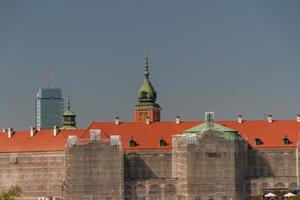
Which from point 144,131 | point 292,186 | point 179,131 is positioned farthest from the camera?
point 144,131

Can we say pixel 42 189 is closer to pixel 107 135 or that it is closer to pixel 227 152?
pixel 107 135

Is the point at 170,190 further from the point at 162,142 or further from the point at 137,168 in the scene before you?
the point at 162,142

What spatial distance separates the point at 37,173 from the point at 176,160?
2522cm

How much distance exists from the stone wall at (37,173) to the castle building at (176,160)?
0.67 ft

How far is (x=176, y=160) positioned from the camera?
17438 cm

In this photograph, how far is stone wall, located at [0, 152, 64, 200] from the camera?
187750 mm

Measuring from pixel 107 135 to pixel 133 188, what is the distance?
8.90 metres

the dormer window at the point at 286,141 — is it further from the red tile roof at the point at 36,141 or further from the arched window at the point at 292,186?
the red tile roof at the point at 36,141

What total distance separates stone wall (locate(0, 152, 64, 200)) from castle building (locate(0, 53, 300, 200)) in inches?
8.0

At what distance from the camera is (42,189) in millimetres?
189125

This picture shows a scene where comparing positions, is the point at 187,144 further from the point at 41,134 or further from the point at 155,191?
the point at 41,134

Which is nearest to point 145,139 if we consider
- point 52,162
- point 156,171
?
point 156,171

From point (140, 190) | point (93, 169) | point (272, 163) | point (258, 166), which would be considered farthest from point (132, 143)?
point (272, 163)

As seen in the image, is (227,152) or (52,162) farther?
(52,162)
